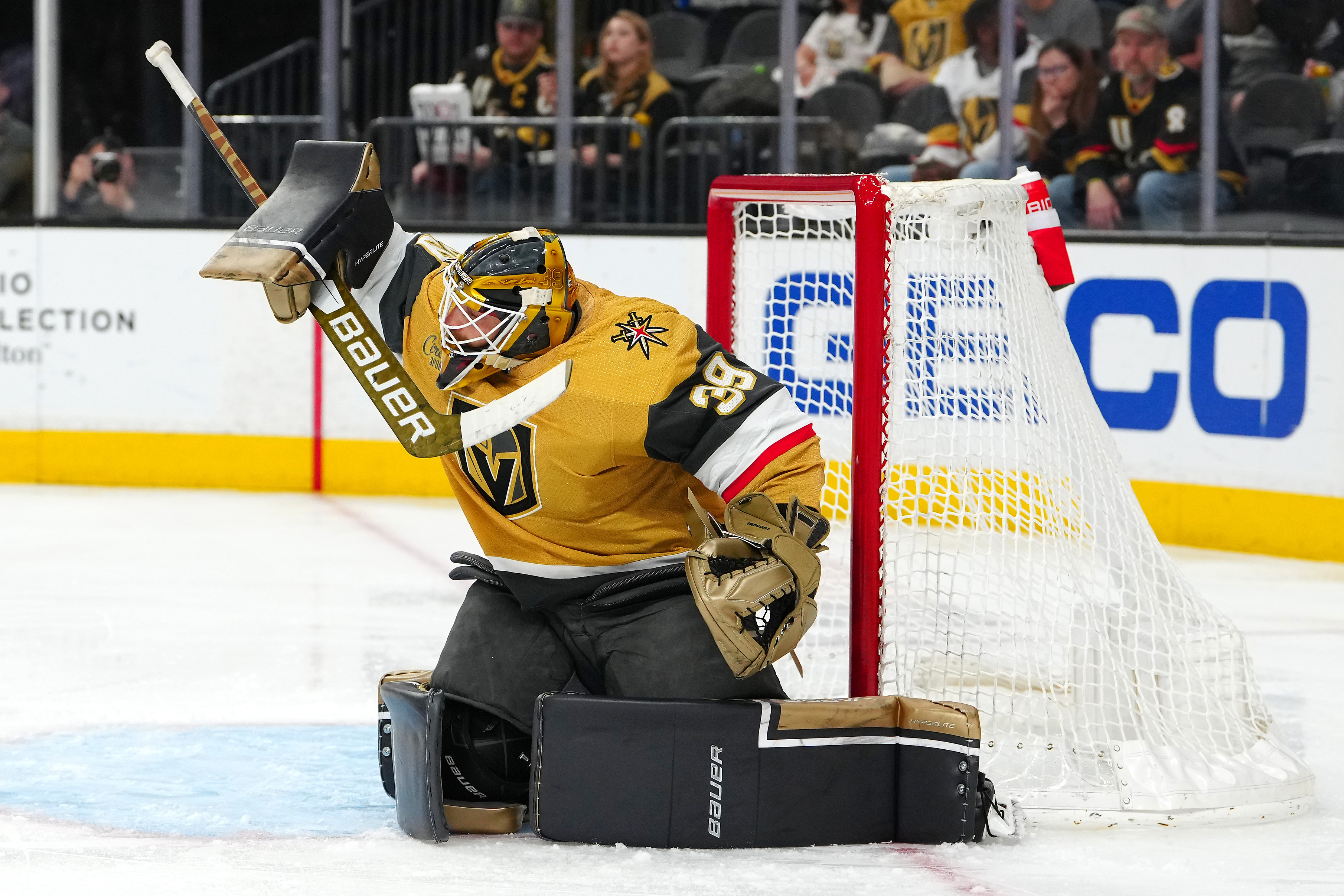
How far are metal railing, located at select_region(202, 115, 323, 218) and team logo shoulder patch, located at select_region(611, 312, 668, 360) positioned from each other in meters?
4.48

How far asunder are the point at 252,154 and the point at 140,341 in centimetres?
88

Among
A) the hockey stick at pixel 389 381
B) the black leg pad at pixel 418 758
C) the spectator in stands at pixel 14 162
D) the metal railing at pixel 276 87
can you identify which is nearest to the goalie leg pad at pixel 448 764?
the black leg pad at pixel 418 758

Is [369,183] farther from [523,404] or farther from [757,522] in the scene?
[757,522]

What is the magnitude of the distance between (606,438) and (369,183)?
578 millimetres

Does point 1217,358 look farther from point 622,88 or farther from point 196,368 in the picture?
point 196,368

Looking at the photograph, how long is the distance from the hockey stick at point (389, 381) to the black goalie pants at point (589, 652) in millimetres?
302

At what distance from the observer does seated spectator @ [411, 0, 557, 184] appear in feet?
21.4

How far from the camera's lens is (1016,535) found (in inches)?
117

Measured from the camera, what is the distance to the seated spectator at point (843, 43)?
20.6 feet

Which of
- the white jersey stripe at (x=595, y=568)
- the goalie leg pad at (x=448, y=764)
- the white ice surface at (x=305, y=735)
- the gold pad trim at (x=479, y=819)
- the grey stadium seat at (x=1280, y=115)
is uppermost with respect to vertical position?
the grey stadium seat at (x=1280, y=115)

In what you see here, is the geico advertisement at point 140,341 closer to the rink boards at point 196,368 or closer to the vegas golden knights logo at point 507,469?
the rink boards at point 196,368

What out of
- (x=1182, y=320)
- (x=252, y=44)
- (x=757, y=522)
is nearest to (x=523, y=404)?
(x=757, y=522)

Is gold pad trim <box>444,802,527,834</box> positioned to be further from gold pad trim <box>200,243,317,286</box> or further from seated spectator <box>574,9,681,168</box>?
seated spectator <box>574,9,681,168</box>

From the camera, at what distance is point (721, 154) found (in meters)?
6.33
